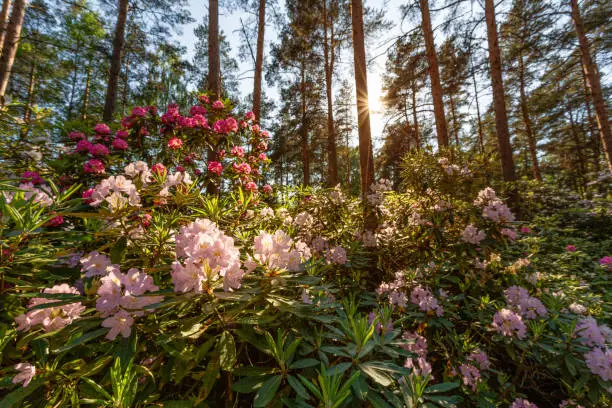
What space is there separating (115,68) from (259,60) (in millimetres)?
4059

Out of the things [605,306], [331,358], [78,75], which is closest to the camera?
[331,358]

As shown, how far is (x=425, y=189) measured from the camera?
3.40 metres

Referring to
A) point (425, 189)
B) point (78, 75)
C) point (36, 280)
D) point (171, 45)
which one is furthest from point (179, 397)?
point (78, 75)

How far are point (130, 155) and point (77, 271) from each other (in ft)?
12.0

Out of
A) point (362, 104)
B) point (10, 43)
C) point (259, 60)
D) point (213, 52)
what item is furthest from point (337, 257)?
point (10, 43)

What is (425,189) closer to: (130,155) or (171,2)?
(130,155)

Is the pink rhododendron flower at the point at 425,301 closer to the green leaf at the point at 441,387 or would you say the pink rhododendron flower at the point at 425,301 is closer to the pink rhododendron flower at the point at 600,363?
the pink rhododendron flower at the point at 600,363

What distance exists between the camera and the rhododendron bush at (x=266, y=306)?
984 millimetres

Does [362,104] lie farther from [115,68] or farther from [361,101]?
[115,68]

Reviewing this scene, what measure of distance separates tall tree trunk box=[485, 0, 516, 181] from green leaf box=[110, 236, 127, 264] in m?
8.05

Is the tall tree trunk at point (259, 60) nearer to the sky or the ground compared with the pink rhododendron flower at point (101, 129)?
nearer to the sky

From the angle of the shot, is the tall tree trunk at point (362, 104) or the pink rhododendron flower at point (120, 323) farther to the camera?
the tall tree trunk at point (362, 104)

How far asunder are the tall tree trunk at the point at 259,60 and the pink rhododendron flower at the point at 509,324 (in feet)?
23.4

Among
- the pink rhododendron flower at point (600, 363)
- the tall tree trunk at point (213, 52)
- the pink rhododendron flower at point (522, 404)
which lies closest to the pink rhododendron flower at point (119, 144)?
the tall tree trunk at point (213, 52)
